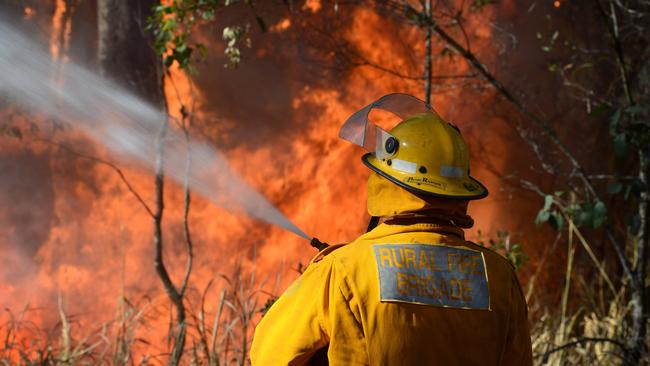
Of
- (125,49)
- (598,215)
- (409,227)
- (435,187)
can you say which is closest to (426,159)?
(435,187)

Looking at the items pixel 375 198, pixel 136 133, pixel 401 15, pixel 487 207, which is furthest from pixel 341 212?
pixel 375 198

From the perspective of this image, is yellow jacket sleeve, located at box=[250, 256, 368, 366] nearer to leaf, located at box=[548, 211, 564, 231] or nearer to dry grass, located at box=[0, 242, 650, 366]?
dry grass, located at box=[0, 242, 650, 366]

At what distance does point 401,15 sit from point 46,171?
3.45 m

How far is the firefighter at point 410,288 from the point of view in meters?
2.28

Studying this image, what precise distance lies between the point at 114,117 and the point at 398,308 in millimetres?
5485

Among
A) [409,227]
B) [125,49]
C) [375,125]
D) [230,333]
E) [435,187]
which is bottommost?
[230,333]

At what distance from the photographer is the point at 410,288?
7.60ft

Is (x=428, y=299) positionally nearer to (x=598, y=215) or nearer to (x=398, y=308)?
(x=398, y=308)

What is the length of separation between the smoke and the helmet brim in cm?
443

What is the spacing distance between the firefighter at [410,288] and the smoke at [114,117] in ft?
14.6

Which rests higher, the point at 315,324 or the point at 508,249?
the point at 508,249

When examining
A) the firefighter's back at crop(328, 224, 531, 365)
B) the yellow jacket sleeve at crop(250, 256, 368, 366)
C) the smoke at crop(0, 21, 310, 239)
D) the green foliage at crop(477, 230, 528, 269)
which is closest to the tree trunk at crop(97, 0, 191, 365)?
the smoke at crop(0, 21, 310, 239)

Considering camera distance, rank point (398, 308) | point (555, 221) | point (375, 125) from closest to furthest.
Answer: point (398, 308)
point (375, 125)
point (555, 221)

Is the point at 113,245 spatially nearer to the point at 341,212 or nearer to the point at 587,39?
the point at 341,212
